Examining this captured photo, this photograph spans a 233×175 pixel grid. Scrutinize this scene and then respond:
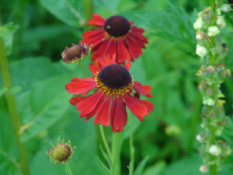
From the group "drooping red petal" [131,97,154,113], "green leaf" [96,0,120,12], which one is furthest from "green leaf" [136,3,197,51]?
"green leaf" [96,0,120,12]

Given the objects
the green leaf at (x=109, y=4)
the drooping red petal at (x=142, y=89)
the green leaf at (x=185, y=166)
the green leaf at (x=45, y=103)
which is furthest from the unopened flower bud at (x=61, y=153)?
the green leaf at (x=109, y=4)

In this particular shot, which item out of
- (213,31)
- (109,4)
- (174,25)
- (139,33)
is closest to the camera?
(213,31)

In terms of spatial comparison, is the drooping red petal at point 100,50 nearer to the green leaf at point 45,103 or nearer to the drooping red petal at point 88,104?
the drooping red petal at point 88,104

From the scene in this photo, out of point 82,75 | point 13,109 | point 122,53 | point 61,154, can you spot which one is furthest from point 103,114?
point 82,75

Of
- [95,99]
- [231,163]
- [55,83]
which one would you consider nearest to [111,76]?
[95,99]

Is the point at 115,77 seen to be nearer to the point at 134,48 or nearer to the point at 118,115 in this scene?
the point at 118,115

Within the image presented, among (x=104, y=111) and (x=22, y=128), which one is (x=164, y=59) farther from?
(x=104, y=111)
